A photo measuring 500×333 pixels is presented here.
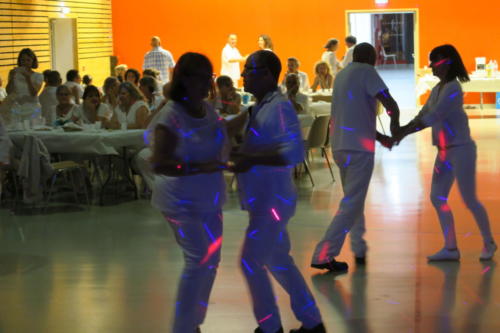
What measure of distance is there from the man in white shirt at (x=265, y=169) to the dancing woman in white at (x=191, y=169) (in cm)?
16

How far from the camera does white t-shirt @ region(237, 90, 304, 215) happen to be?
12.1 ft

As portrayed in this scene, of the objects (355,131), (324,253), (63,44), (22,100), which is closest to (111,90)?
(22,100)

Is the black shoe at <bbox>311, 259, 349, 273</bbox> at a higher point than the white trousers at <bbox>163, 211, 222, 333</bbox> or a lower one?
lower

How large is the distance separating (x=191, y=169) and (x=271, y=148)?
405mm

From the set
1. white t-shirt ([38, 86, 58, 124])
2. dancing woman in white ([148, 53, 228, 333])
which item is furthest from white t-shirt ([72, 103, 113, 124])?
dancing woman in white ([148, 53, 228, 333])

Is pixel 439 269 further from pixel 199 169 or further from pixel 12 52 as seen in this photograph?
pixel 12 52

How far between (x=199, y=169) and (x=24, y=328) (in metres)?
1.64

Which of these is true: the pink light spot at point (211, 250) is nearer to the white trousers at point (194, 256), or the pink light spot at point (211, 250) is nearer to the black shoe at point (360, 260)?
Result: the white trousers at point (194, 256)

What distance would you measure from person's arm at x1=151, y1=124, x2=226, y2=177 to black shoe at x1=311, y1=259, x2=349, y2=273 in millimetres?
2169

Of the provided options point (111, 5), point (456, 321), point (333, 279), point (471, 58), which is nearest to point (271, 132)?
point (456, 321)

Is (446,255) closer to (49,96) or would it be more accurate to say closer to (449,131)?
(449,131)

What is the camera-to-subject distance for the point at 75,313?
4.73 meters

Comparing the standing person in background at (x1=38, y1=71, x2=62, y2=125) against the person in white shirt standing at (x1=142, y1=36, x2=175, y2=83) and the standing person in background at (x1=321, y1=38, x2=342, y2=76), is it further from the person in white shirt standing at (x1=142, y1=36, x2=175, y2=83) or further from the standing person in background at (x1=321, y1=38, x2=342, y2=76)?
the standing person in background at (x1=321, y1=38, x2=342, y2=76)

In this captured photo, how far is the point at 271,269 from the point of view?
4.04m
